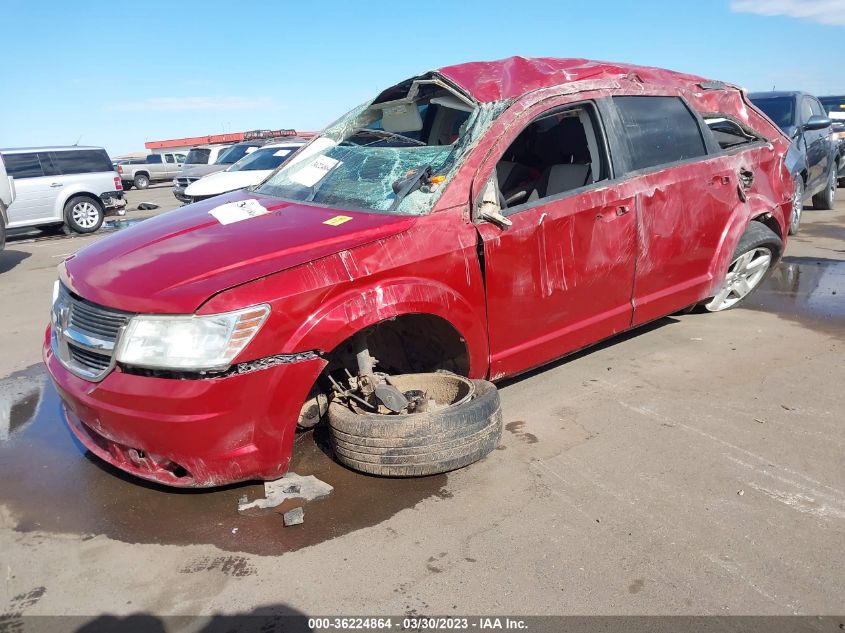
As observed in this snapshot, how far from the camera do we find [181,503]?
2908mm

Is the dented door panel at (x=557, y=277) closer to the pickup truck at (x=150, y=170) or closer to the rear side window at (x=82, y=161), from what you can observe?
the rear side window at (x=82, y=161)

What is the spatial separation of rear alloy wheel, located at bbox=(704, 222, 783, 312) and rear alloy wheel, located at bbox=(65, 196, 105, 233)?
1318 centimetres

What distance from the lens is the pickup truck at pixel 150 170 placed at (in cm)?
3122

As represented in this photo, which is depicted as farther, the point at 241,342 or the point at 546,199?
the point at 546,199

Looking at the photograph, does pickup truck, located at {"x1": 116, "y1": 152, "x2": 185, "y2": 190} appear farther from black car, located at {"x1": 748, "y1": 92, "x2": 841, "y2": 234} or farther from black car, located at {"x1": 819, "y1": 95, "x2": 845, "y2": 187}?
black car, located at {"x1": 748, "y1": 92, "x2": 841, "y2": 234}

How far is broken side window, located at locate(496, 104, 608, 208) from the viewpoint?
3.77 metres

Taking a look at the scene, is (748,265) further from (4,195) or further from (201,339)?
(4,195)

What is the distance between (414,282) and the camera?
291 cm

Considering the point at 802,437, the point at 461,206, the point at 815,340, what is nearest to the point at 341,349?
the point at 461,206

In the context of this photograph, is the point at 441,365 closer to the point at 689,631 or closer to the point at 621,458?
the point at 621,458

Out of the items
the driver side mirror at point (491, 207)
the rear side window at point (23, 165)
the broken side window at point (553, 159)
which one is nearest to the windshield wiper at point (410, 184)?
the driver side mirror at point (491, 207)

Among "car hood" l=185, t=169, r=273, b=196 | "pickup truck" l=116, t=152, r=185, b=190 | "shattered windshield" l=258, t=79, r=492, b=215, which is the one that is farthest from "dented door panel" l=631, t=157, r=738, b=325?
"pickup truck" l=116, t=152, r=185, b=190

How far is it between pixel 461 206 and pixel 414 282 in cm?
50

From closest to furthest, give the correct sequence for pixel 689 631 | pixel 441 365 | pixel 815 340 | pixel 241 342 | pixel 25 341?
pixel 689 631
pixel 241 342
pixel 441 365
pixel 815 340
pixel 25 341
